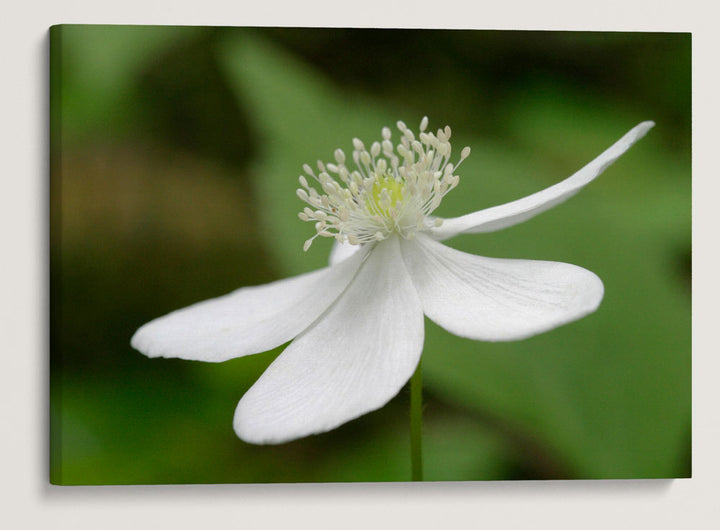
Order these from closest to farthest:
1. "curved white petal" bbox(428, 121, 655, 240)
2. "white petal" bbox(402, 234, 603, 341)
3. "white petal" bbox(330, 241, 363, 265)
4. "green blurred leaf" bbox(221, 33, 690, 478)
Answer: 1. "white petal" bbox(402, 234, 603, 341)
2. "curved white petal" bbox(428, 121, 655, 240)
3. "white petal" bbox(330, 241, 363, 265)
4. "green blurred leaf" bbox(221, 33, 690, 478)

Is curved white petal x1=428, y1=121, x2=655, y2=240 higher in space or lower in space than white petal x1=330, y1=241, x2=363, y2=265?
higher

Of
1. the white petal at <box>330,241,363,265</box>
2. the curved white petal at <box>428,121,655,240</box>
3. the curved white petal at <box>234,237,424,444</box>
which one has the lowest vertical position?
the curved white petal at <box>234,237,424,444</box>

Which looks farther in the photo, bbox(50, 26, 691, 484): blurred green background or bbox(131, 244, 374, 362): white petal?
bbox(50, 26, 691, 484): blurred green background

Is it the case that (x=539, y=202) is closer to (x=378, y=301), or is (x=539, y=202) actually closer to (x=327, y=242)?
(x=378, y=301)

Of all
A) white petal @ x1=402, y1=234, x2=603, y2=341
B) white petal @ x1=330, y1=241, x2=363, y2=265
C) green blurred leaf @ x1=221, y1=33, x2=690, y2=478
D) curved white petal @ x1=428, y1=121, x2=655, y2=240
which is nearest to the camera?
white petal @ x1=402, y1=234, x2=603, y2=341

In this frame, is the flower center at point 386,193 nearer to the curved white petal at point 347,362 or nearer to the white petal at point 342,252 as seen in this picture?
the curved white petal at point 347,362

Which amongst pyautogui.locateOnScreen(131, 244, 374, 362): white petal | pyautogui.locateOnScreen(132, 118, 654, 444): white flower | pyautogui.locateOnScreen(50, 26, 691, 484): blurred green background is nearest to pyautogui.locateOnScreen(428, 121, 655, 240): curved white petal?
pyautogui.locateOnScreen(132, 118, 654, 444): white flower

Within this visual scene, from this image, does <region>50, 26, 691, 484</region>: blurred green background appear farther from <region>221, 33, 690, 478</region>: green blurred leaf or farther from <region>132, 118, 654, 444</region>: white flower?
<region>132, 118, 654, 444</region>: white flower

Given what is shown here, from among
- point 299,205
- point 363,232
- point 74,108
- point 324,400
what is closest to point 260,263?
point 299,205
